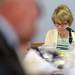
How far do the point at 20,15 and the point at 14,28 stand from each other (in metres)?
0.03

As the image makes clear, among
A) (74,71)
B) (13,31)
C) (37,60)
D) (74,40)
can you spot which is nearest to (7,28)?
(13,31)

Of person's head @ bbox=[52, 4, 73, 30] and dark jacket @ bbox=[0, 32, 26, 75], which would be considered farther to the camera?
person's head @ bbox=[52, 4, 73, 30]

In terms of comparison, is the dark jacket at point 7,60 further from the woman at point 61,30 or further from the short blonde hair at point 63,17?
the short blonde hair at point 63,17

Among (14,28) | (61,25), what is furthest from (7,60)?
(61,25)

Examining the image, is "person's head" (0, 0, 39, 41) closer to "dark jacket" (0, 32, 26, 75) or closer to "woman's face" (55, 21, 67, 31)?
"dark jacket" (0, 32, 26, 75)

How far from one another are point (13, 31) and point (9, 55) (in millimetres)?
61

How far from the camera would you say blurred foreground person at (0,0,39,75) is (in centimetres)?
48

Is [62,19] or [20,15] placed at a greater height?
[20,15]

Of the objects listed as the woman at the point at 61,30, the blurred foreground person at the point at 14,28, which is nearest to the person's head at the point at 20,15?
the blurred foreground person at the point at 14,28

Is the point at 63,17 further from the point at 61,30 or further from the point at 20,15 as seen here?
the point at 20,15

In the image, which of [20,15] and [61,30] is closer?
[20,15]

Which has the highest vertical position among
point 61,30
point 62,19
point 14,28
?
point 14,28

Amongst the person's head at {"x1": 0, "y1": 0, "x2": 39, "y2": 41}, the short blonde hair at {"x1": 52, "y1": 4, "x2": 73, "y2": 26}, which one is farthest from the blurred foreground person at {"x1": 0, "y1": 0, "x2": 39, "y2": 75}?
the short blonde hair at {"x1": 52, "y1": 4, "x2": 73, "y2": 26}

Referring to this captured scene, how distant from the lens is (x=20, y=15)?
0.48m
